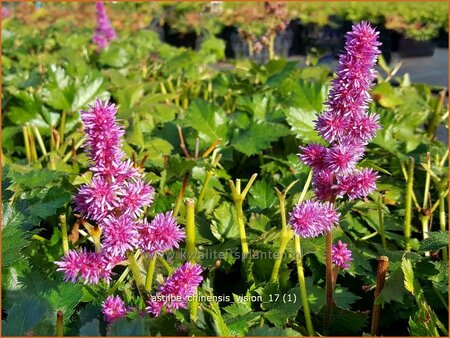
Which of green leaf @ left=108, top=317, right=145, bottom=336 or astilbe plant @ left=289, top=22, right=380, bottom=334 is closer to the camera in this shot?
green leaf @ left=108, top=317, right=145, bottom=336

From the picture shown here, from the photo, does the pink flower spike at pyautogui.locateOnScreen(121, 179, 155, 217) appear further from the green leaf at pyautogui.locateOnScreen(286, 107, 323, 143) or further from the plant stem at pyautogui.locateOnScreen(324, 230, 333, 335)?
the green leaf at pyautogui.locateOnScreen(286, 107, 323, 143)

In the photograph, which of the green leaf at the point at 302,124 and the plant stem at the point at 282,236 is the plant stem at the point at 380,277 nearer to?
the plant stem at the point at 282,236

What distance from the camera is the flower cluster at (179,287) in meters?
0.72

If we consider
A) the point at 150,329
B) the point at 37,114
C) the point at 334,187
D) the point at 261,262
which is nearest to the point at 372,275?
the point at 261,262

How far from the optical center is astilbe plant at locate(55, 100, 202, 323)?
699 mm

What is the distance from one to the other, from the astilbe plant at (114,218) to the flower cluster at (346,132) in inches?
6.8

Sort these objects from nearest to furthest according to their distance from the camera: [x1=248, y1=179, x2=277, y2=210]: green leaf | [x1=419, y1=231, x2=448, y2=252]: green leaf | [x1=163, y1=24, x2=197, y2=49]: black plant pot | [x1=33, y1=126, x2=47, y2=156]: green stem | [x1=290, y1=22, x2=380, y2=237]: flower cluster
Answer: [x1=290, y1=22, x2=380, y2=237]: flower cluster < [x1=419, y1=231, x2=448, y2=252]: green leaf < [x1=248, y1=179, x2=277, y2=210]: green leaf < [x1=33, y1=126, x2=47, y2=156]: green stem < [x1=163, y1=24, x2=197, y2=49]: black plant pot

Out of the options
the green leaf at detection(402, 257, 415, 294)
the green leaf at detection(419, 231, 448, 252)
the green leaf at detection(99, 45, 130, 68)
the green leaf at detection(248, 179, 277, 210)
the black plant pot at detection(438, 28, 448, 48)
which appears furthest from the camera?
the black plant pot at detection(438, 28, 448, 48)

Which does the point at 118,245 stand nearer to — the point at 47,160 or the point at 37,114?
the point at 47,160

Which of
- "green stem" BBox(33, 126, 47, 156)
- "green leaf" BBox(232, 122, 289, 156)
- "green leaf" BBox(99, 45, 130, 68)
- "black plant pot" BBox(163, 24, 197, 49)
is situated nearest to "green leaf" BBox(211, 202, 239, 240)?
"green leaf" BBox(232, 122, 289, 156)

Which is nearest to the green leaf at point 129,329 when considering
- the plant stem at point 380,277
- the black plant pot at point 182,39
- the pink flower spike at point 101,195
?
the pink flower spike at point 101,195

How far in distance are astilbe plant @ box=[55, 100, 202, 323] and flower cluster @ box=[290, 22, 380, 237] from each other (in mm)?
172

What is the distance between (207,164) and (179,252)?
313mm

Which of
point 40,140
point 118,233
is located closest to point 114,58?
point 40,140
